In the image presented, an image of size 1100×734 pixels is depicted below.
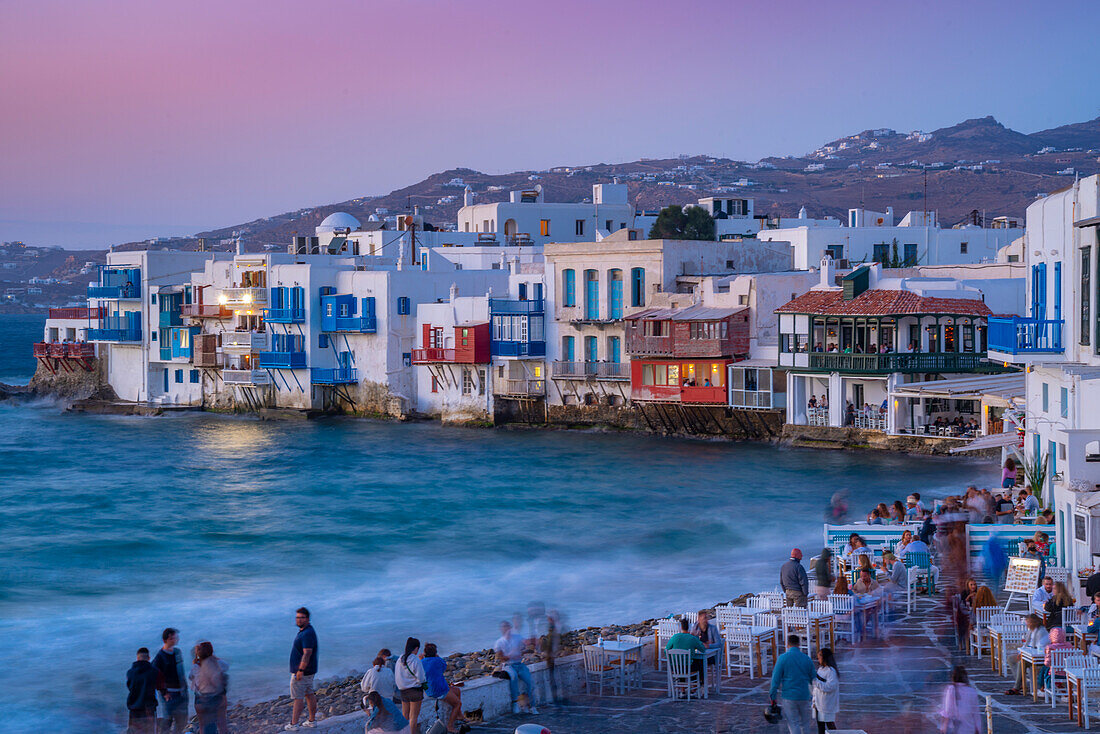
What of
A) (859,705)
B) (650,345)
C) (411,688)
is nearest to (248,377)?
(650,345)

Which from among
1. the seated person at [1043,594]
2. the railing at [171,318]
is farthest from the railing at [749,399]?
the seated person at [1043,594]

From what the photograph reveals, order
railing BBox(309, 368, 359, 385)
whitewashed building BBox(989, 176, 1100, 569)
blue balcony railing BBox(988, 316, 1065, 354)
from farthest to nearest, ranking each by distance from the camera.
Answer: railing BBox(309, 368, 359, 385), blue balcony railing BBox(988, 316, 1065, 354), whitewashed building BBox(989, 176, 1100, 569)

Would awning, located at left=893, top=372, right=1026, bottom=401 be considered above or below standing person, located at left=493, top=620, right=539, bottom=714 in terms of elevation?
above

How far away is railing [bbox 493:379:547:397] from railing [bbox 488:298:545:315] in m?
2.91

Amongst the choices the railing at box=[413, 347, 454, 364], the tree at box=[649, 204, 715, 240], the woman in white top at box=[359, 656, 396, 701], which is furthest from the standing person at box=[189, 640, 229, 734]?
the tree at box=[649, 204, 715, 240]

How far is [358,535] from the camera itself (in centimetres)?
3644

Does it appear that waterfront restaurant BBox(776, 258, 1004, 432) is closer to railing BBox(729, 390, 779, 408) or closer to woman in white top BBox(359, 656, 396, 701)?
railing BBox(729, 390, 779, 408)

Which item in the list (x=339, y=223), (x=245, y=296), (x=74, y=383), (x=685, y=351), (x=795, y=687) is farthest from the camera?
(x=339, y=223)

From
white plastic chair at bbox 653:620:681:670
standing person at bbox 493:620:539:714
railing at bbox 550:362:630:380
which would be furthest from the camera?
railing at bbox 550:362:630:380

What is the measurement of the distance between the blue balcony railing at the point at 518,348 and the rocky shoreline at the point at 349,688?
113ft

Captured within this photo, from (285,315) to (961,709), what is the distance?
5258 cm

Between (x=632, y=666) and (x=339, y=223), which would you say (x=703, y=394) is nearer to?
(x=632, y=666)

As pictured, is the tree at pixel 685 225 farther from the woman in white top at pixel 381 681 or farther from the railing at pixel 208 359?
the woman in white top at pixel 381 681

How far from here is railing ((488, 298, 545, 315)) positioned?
54562 millimetres
